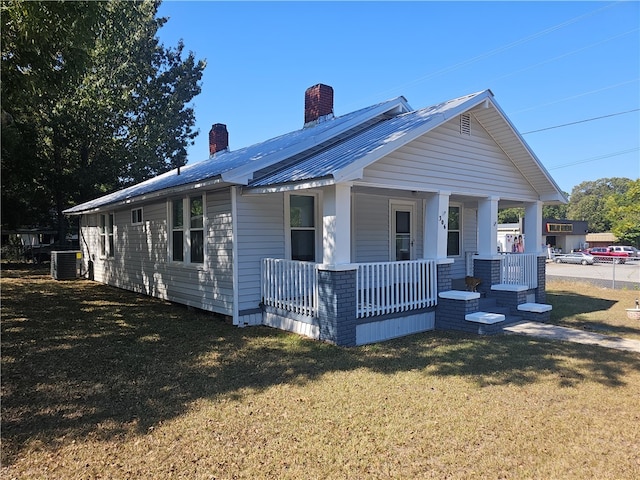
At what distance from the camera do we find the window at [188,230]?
31.1ft

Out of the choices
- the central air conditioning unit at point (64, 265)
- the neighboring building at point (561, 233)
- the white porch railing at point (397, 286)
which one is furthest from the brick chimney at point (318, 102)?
the neighboring building at point (561, 233)

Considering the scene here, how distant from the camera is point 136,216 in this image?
503 inches

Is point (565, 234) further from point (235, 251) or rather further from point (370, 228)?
point (235, 251)

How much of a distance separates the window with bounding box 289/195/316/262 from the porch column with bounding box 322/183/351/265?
2319mm

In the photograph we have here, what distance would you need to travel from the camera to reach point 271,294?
328 inches

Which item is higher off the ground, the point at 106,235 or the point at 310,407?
the point at 106,235

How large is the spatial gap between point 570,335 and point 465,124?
470cm

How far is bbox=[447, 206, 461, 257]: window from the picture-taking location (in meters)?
12.7

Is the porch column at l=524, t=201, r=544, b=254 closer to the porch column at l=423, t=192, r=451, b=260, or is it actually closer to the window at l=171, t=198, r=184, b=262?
the porch column at l=423, t=192, r=451, b=260

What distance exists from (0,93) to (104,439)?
5.80m

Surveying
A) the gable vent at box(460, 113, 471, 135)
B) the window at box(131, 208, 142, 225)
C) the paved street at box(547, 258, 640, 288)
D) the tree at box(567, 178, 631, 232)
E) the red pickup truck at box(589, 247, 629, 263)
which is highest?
the tree at box(567, 178, 631, 232)

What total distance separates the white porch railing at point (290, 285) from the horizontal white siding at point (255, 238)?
7.8 inches

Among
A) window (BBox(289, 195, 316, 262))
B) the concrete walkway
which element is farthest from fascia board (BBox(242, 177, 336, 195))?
the concrete walkway

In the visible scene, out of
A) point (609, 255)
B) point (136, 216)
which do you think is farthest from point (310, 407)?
point (609, 255)
